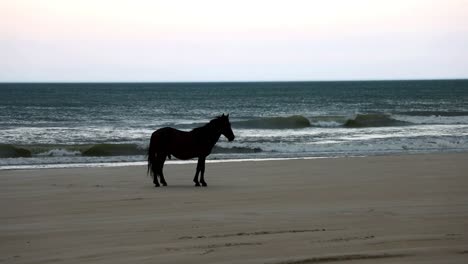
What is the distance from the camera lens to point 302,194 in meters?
9.38

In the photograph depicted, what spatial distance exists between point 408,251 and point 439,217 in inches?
74.1

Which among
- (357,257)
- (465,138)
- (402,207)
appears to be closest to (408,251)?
(357,257)

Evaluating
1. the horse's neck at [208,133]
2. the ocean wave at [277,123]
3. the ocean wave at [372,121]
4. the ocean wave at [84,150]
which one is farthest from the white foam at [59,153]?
the ocean wave at [372,121]

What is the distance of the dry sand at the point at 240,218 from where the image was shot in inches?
210

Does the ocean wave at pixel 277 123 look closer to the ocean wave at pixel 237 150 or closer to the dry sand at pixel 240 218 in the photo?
the ocean wave at pixel 237 150

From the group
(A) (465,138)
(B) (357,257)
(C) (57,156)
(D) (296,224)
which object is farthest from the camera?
(A) (465,138)

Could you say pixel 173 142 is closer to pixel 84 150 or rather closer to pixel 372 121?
pixel 84 150

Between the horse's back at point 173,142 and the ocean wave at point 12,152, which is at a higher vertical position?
the horse's back at point 173,142

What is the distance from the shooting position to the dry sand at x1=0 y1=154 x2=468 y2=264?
17.5 feet

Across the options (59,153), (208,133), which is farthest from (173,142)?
(59,153)

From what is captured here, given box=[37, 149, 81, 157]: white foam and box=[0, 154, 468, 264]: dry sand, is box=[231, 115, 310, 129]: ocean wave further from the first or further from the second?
box=[0, 154, 468, 264]: dry sand

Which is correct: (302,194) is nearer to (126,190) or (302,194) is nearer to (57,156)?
(126,190)

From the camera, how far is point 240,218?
23.3 ft

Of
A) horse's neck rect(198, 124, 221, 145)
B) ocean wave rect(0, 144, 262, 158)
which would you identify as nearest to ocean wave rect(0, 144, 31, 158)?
ocean wave rect(0, 144, 262, 158)
